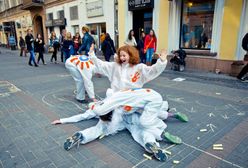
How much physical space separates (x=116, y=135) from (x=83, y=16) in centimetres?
1402

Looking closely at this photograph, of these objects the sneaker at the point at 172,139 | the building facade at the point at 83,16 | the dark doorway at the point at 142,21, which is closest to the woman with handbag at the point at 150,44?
the dark doorway at the point at 142,21

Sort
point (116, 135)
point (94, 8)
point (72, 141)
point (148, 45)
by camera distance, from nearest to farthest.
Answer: point (72, 141), point (116, 135), point (148, 45), point (94, 8)

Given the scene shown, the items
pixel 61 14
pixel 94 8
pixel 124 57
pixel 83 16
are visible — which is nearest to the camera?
pixel 124 57

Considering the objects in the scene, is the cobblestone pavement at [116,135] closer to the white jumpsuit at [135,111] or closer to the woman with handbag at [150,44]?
the white jumpsuit at [135,111]

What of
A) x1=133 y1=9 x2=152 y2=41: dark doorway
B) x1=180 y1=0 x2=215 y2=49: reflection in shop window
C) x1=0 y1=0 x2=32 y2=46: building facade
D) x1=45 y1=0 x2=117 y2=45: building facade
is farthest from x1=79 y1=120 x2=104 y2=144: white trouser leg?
x1=0 y1=0 x2=32 y2=46: building facade

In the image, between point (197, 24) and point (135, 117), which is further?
point (197, 24)

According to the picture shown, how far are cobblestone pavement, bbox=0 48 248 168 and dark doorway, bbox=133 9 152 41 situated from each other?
21.5 feet

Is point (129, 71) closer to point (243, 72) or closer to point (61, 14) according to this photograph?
point (243, 72)

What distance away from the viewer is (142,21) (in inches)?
473

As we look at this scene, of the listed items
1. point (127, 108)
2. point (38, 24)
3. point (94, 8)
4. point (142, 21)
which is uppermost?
point (94, 8)

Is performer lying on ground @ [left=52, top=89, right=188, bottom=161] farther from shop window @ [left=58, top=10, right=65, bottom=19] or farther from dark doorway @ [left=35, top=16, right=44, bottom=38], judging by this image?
dark doorway @ [left=35, top=16, right=44, bottom=38]

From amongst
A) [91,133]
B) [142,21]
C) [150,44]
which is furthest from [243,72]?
[142,21]

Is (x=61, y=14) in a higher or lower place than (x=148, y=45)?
higher

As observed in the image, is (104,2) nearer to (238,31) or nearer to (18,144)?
(238,31)
